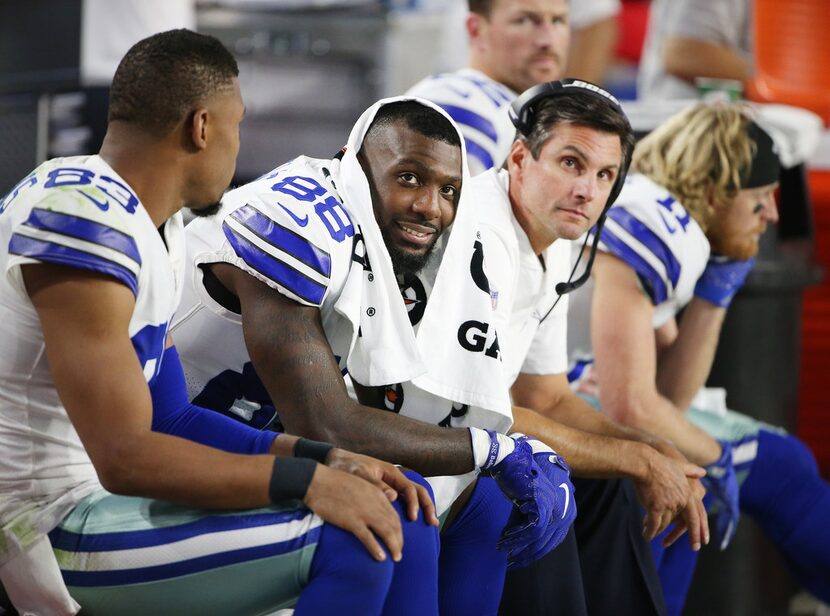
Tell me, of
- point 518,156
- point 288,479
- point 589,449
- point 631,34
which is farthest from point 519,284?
point 631,34

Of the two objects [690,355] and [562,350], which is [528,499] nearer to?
[562,350]

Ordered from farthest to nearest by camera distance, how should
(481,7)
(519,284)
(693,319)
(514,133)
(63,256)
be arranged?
(481,7), (693,319), (514,133), (519,284), (63,256)

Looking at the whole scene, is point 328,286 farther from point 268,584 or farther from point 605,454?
point 605,454

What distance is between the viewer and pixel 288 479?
1854mm

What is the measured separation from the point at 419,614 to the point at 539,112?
1167mm

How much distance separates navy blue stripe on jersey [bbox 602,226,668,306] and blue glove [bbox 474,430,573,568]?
96 cm

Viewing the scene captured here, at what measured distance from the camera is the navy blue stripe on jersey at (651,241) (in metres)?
3.10

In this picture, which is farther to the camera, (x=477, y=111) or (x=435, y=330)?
(x=477, y=111)

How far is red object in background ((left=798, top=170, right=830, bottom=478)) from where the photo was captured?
4.61 m

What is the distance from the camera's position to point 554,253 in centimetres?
277

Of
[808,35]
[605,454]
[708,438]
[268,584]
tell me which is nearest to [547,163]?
[605,454]

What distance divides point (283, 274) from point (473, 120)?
148 cm

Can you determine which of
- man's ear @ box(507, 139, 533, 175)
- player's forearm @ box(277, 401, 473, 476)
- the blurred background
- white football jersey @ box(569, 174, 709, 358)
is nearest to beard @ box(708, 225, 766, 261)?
white football jersey @ box(569, 174, 709, 358)

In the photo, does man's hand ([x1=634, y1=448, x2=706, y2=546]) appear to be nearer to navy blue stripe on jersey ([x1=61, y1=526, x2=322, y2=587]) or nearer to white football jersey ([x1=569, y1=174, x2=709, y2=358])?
white football jersey ([x1=569, y1=174, x2=709, y2=358])
